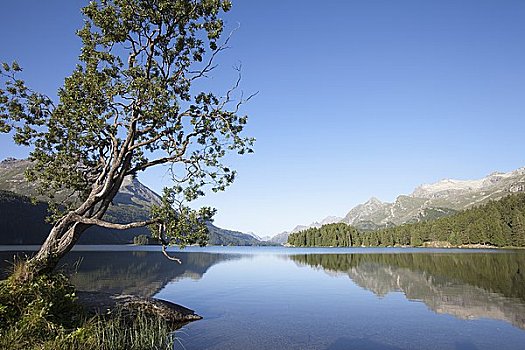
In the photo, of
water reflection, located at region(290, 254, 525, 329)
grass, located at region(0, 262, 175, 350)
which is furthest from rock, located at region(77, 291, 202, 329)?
water reflection, located at region(290, 254, 525, 329)

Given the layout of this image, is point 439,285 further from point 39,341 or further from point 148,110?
point 39,341

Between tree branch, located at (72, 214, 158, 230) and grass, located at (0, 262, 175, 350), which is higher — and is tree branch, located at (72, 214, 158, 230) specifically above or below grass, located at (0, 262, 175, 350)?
above

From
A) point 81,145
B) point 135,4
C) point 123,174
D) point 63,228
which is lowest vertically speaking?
point 63,228

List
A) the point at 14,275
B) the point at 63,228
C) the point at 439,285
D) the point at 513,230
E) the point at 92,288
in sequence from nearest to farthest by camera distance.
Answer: the point at 14,275 → the point at 63,228 → the point at 92,288 → the point at 439,285 → the point at 513,230

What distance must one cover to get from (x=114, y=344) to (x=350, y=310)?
68.5 ft

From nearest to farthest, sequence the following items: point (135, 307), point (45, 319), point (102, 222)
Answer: point (45, 319), point (102, 222), point (135, 307)

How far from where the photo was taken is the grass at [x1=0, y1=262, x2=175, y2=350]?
1259cm

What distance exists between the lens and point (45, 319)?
45.4 feet

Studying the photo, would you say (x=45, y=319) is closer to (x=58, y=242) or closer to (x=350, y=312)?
(x=58, y=242)

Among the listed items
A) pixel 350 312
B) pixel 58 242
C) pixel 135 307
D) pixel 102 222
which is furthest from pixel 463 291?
pixel 58 242

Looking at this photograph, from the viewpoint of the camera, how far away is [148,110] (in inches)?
732

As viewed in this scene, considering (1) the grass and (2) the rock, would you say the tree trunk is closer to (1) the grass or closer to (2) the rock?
(1) the grass

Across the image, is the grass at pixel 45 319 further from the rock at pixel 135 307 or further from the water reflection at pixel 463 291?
the water reflection at pixel 463 291

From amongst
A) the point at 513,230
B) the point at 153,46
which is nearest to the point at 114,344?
the point at 153,46
